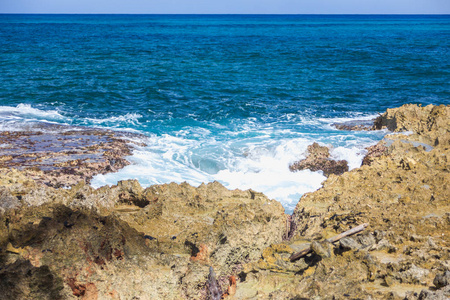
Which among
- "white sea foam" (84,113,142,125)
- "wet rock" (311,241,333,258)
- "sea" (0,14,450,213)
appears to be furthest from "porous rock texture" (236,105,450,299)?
"white sea foam" (84,113,142,125)

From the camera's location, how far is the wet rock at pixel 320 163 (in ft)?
44.1

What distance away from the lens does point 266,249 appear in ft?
20.3

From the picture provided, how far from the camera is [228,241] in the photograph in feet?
20.7

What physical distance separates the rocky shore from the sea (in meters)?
4.10

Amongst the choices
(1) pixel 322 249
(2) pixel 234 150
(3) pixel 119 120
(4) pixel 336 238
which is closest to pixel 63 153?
(2) pixel 234 150

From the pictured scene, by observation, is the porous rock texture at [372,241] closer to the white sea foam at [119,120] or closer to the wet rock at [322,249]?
the wet rock at [322,249]

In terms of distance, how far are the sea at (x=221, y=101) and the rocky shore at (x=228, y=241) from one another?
410 centimetres

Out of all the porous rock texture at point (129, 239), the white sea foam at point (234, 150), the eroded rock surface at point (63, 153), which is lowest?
the white sea foam at point (234, 150)

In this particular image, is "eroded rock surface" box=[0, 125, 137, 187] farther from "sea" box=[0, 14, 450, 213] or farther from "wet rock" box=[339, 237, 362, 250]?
"wet rock" box=[339, 237, 362, 250]

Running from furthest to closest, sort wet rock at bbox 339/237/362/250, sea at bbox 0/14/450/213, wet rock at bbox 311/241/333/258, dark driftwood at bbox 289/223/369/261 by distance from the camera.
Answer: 1. sea at bbox 0/14/450/213
2. dark driftwood at bbox 289/223/369/261
3. wet rock at bbox 339/237/362/250
4. wet rock at bbox 311/241/333/258

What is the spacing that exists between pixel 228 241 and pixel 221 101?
18.2 metres

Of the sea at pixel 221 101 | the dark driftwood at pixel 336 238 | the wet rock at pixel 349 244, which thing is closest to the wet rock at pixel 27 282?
the dark driftwood at pixel 336 238

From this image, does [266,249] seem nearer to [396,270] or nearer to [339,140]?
[396,270]

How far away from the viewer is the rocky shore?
16.4 feet
